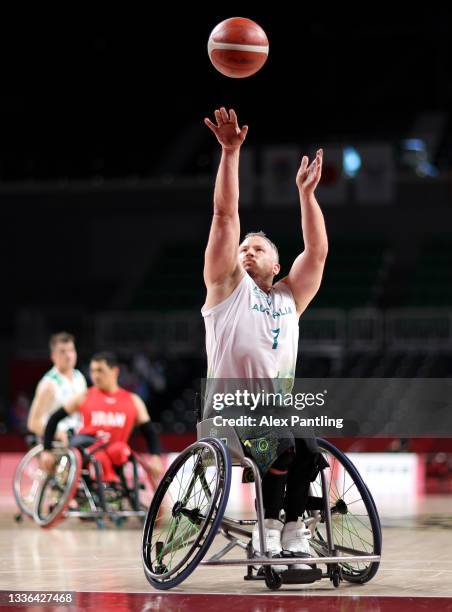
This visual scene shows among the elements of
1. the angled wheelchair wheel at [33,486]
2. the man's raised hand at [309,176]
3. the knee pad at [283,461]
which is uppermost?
the man's raised hand at [309,176]

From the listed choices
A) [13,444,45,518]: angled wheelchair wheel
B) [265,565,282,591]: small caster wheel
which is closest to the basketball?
[265,565,282,591]: small caster wheel

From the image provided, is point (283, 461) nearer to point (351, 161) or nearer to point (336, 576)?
point (336, 576)

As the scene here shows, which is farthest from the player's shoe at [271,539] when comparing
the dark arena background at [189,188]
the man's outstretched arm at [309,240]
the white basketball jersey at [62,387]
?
the dark arena background at [189,188]

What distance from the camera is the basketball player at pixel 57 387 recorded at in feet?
35.0

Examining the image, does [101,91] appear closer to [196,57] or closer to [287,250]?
[196,57]

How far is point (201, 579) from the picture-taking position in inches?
234

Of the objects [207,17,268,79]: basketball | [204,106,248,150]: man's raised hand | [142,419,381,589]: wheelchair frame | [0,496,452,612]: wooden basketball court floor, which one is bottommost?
[0,496,452,612]: wooden basketball court floor

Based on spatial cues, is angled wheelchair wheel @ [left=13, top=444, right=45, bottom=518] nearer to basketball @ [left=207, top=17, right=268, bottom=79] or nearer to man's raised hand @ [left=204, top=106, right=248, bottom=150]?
basketball @ [left=207, top=17, right=268, bottom=79]

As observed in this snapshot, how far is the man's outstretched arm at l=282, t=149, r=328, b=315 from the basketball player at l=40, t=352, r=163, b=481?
154 inches

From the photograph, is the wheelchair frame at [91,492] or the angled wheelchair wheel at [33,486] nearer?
the wheelchair frame at [91,492]

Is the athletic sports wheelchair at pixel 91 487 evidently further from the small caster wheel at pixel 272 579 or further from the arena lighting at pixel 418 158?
the arena lighting at pixel 418 158

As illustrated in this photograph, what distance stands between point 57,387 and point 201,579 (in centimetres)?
508

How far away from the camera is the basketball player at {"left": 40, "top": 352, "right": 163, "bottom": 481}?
31.4 ft

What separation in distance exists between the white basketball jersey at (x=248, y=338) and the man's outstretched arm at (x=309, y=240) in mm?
246
